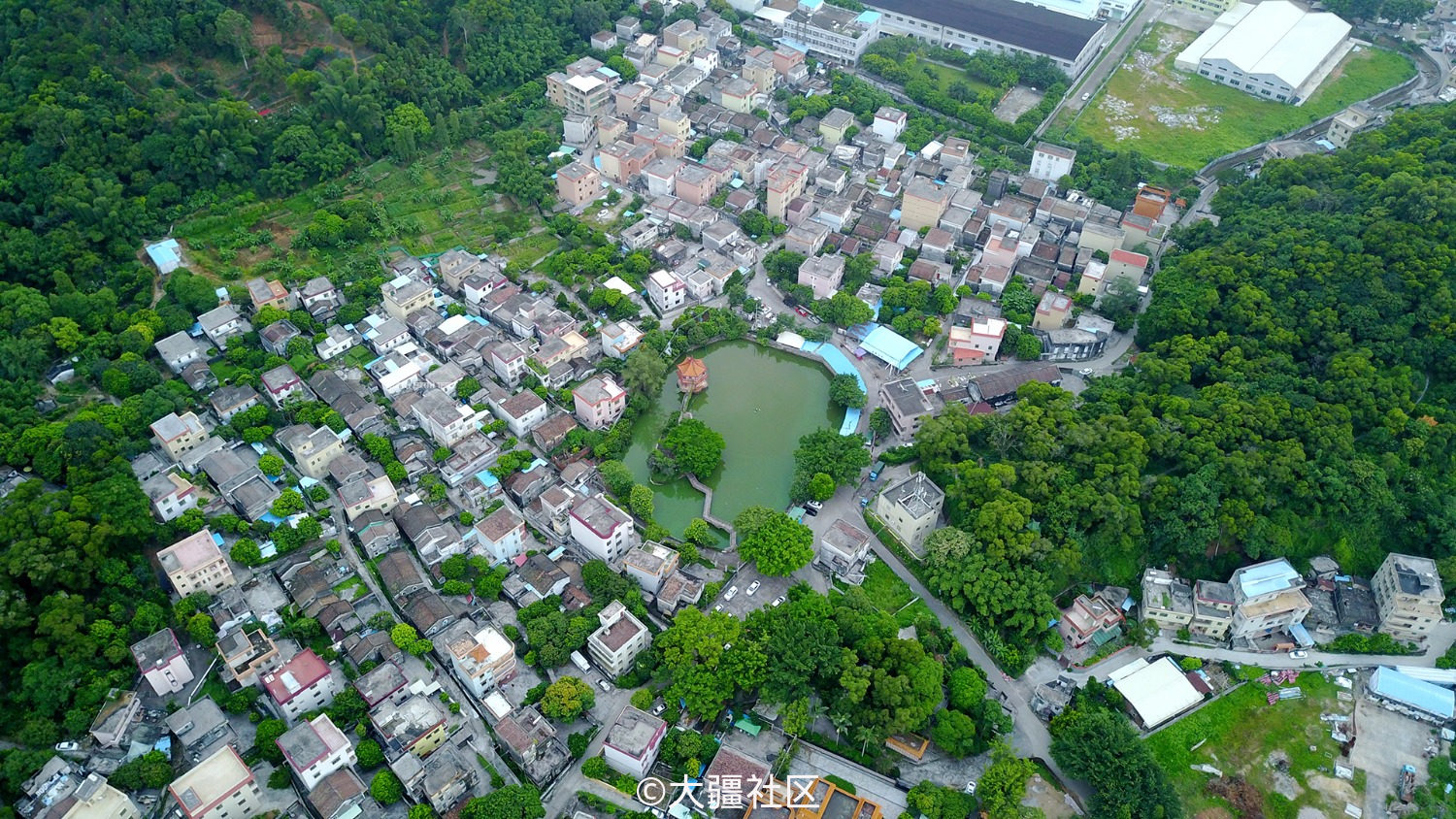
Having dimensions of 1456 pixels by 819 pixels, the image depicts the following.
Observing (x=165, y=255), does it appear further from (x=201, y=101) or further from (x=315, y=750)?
(x=315, y=750)

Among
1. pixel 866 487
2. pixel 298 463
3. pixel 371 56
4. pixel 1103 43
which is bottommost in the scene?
pixel 298 463

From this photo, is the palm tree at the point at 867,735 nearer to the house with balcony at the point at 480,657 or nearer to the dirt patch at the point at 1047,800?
the dirt patch at the point at 1047,800

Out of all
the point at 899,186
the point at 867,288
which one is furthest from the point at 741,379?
the point at 899,186

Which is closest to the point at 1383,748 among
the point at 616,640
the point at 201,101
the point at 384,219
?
the point at 616,640

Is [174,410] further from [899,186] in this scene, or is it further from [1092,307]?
[1092,307]

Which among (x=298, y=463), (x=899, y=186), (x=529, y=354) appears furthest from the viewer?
(x=899, y=186)

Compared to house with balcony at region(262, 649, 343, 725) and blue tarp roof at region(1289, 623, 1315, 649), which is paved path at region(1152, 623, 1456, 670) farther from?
house with balcony at region(262, 649, 343, 725)

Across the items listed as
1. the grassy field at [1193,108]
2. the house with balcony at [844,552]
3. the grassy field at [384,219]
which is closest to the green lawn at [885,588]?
the house with balcony at [844,552]
